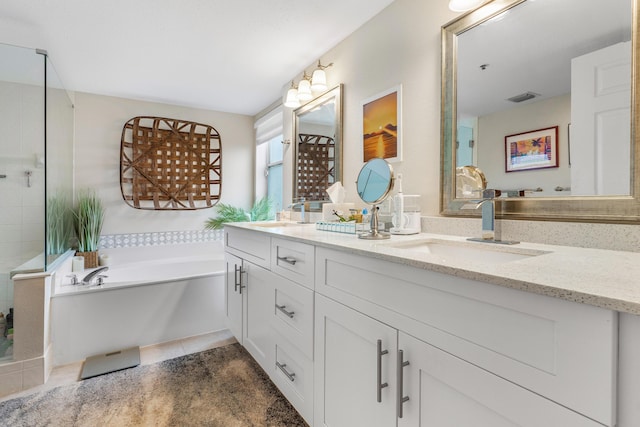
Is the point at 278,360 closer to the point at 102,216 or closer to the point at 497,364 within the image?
the point at 497,364

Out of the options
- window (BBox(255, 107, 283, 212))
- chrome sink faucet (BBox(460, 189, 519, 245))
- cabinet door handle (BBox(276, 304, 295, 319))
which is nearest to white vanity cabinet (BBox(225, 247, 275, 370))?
cabinet door handle (BBox(276, 304, 295, 319))

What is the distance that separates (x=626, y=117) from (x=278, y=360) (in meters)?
1.67

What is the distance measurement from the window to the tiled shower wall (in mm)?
2071

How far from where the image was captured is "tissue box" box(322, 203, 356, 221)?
1.92 m

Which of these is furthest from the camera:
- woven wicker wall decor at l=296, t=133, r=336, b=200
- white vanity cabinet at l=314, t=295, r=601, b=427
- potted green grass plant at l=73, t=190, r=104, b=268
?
potted green grass plant at l=73, t=190, r=104, b=268

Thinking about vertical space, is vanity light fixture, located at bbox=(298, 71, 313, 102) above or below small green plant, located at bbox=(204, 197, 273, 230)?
above

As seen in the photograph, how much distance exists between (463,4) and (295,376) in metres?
1.77

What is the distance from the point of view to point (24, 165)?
211 centimetres

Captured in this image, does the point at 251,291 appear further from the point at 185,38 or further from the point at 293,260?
the point at 185,38

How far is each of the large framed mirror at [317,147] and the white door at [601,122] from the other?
4.38 feet

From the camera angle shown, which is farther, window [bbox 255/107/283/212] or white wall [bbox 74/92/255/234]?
window [bbox 255/107/283/212]

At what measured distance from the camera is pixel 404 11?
1648 mm

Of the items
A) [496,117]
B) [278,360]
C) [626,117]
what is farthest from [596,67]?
[278,360]

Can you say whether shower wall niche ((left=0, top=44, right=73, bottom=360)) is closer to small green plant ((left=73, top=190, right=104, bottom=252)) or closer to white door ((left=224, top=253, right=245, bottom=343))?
small green plant ((left=73, top=190, right=104, bottom=252))
